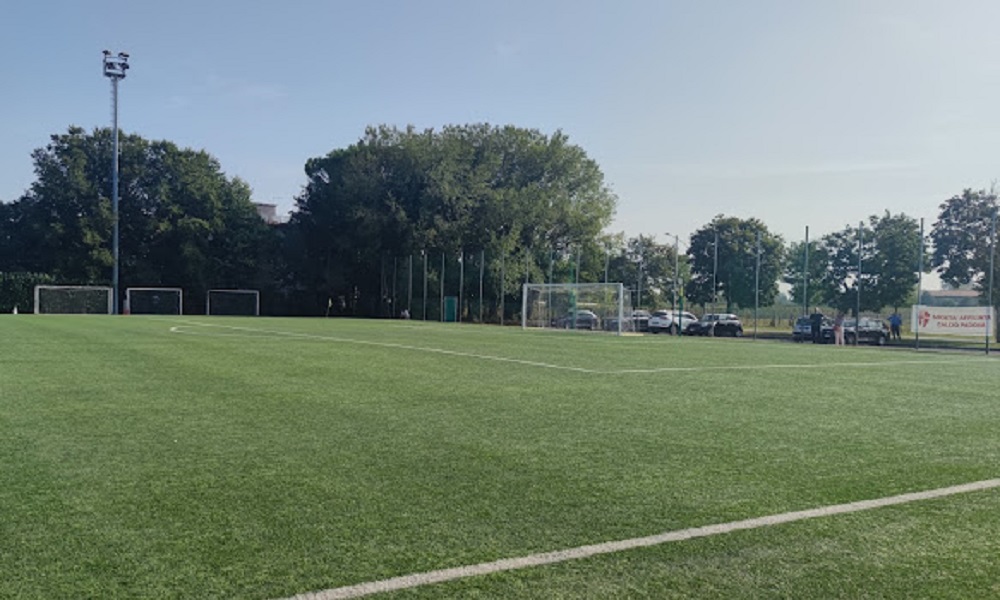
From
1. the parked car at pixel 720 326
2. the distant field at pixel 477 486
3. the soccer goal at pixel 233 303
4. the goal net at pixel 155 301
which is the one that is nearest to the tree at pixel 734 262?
the parked car at pixel 720 326

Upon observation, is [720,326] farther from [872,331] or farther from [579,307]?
[872,331]

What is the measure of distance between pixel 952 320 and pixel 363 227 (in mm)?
37053

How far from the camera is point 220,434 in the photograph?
672 cm

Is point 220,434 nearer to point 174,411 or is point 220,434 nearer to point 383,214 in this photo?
point 174,411

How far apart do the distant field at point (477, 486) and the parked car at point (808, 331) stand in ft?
84.5

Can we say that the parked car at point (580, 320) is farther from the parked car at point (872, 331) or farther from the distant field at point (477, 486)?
the distant field at point (477, 486)

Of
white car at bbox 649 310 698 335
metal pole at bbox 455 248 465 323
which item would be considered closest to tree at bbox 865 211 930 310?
white car at bbox 649 310 698 335

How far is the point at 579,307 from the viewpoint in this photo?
38594mm

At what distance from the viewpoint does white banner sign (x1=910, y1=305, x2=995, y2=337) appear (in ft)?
89.5

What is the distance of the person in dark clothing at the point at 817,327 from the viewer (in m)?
35.2

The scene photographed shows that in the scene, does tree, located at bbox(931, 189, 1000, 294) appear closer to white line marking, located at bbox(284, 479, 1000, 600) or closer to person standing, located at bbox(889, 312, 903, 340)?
person standing, located at bbox(889, 312, 903, 340)

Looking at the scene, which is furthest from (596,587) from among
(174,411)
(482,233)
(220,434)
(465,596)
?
(482,233)

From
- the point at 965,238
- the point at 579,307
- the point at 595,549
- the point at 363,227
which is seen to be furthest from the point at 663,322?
the point at 595,549

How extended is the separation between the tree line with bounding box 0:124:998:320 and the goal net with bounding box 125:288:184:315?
1940 millimetres
